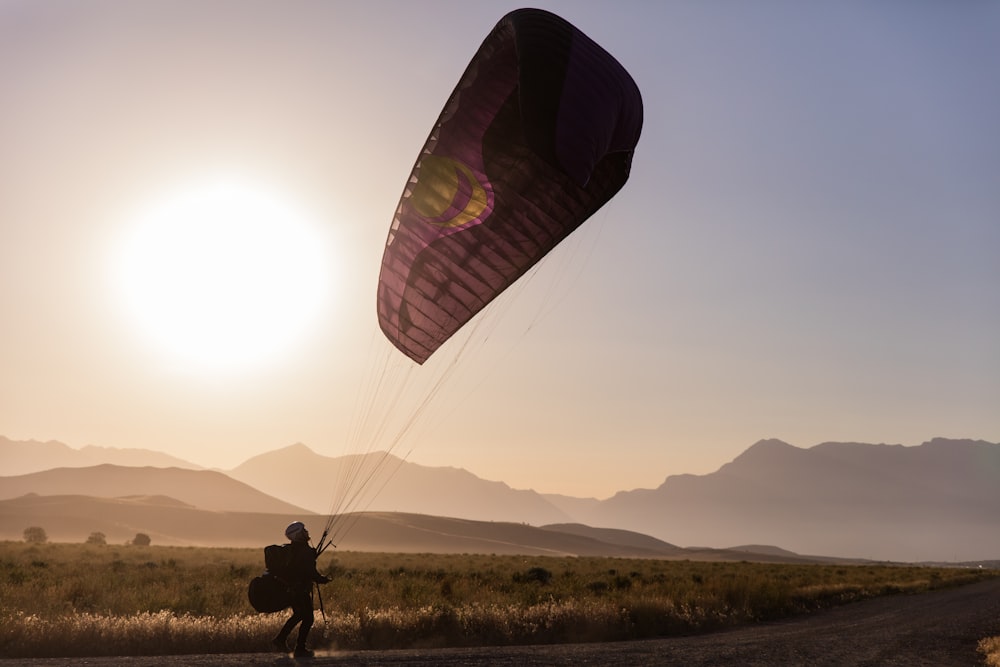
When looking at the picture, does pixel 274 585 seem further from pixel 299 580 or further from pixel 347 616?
pixel 347 616

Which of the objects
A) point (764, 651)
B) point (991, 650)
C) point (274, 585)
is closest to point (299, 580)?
point (274, 585)

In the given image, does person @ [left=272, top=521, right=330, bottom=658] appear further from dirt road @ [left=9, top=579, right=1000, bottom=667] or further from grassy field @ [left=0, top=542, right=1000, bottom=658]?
grassy field @ [left=0, top=542, right=1000, bottom=658]

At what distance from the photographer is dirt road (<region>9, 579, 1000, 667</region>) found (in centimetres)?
1142

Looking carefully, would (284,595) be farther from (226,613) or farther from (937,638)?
(937,638)

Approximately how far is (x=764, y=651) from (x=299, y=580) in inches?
323

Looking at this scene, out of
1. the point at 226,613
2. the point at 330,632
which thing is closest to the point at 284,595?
the point at 330,632

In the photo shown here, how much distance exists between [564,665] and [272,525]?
162768 millimetres

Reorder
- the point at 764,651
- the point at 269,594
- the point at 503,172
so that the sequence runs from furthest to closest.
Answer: the point at 764,651
the point at 503,172
the point at 269,594

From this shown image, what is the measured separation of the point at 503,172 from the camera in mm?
13656

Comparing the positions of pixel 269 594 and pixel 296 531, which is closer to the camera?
pixel 269 594

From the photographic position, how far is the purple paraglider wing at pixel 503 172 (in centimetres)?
1045

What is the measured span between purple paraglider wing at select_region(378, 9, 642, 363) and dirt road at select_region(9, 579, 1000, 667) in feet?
20.9

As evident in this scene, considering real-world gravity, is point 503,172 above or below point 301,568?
above

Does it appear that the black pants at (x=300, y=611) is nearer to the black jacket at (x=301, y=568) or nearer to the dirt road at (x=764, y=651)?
the black jacket at (x=301, y=568)
